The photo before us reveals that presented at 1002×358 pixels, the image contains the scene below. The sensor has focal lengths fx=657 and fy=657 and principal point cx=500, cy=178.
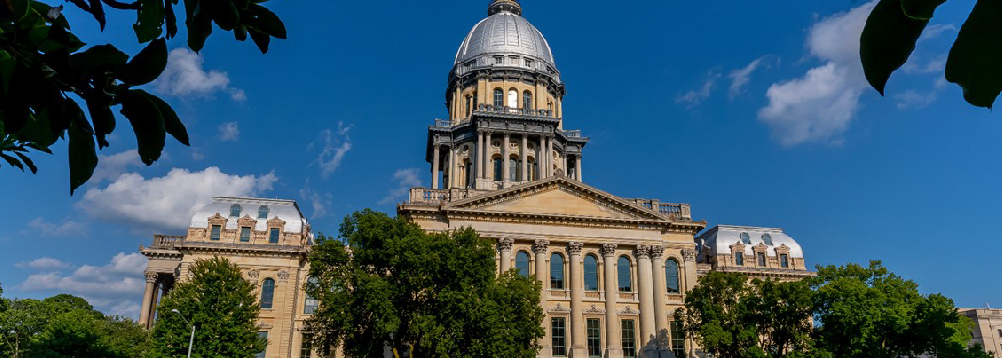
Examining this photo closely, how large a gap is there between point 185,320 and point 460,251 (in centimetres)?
1533

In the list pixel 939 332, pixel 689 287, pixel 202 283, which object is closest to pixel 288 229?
pixel 202 283

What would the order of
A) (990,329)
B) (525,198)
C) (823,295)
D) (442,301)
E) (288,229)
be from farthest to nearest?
1. (990,329)
2. (288,229)
3. (525,198)
4. (823,295)
5. (442,301)

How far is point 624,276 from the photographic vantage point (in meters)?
49.8

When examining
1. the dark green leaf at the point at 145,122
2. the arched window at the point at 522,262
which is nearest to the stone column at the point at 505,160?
the arched window at the point at 522,262

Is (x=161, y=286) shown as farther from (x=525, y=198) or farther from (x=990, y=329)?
(x=990, y=329)

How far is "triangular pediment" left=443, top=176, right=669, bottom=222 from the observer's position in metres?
48.3

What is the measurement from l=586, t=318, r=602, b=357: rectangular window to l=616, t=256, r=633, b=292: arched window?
340cm

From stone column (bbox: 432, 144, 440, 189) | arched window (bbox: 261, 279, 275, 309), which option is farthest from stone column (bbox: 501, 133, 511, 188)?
arched window (bbox: 261, 279, 275, 309)

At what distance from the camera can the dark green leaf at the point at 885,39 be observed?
1380mm

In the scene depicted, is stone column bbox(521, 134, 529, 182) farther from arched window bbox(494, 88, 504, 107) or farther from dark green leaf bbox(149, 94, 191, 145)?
dark green leaf bbox(149, 94, 191, 145)

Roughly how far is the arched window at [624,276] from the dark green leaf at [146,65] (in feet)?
161

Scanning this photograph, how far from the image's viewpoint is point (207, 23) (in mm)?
2383

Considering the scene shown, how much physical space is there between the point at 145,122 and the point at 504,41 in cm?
7167

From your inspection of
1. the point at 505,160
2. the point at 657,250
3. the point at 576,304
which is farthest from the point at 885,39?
the point at 505,160
